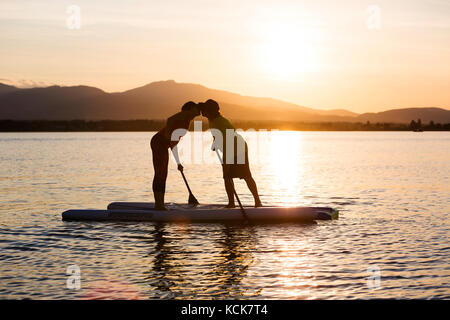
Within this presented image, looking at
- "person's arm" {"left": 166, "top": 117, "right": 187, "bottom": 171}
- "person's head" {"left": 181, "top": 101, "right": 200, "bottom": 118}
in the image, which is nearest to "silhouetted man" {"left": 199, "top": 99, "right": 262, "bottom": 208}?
"person's head" {"left": 181, "top": 101, "right": 200, "bottom": 118}

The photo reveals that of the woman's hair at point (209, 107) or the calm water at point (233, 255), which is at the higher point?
the woman's hair at point (209, 107)

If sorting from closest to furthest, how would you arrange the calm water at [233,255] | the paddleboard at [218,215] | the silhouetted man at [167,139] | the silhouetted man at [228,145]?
the calm water at [233,255] → the silhouetted man at [167,139] → the silhouetted man at [228,145] → the paddleboard at [218,215]

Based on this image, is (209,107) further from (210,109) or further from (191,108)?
(191,108)

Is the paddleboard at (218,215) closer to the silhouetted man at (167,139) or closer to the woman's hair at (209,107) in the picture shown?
the silhouetted man at (167,139)

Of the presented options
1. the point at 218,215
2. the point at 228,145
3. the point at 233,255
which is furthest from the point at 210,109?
the point at 233,255

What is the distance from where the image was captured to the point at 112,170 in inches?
1574

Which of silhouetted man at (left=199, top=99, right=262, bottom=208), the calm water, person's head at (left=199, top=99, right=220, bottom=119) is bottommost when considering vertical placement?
the calm water

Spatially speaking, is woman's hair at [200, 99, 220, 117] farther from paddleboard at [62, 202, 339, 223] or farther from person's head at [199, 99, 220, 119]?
paddleboard at [62, 202, 339, 223]

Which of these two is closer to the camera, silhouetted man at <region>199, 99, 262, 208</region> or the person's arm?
the person's arm

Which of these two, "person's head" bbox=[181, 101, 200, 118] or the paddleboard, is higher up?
"person's head" bbox=[181, 101, 200, 118]

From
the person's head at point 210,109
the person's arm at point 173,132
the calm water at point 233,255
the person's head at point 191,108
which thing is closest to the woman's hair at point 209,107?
the person's head at point 210,109
